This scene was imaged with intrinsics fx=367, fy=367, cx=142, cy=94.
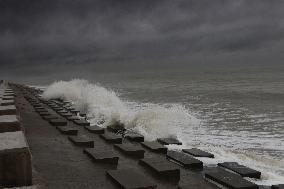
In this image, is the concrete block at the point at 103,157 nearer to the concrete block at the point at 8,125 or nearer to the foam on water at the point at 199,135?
the concrete block at the point at 8,125

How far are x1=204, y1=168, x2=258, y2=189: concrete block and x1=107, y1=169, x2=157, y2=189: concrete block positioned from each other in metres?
0.87

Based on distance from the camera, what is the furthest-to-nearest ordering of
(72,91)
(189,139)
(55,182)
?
1. (72,91)
2. (189,139)
3. (55,182)

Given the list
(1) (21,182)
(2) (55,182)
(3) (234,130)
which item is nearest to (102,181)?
(2) (55,182)

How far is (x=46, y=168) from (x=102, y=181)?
0.84 metres

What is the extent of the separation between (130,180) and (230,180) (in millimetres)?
1164

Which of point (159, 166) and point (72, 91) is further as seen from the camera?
point (72, 91)

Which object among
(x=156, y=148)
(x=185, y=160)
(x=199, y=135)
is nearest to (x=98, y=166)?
(x=185, y=160)

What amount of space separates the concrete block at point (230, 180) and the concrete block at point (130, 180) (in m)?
0.87

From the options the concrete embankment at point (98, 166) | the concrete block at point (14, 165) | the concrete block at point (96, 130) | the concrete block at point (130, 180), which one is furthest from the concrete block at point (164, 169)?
the concrete block at point (96, 130)

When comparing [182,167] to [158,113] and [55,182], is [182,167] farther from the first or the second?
[158,113]

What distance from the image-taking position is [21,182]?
3262 mm

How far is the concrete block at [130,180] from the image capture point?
146 inches

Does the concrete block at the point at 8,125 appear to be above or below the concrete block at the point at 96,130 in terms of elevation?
above

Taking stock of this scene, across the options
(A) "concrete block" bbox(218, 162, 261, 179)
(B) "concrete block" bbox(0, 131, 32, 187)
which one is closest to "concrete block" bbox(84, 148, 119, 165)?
(A) "concrete block" bbox(218, 162, 261, 179)
